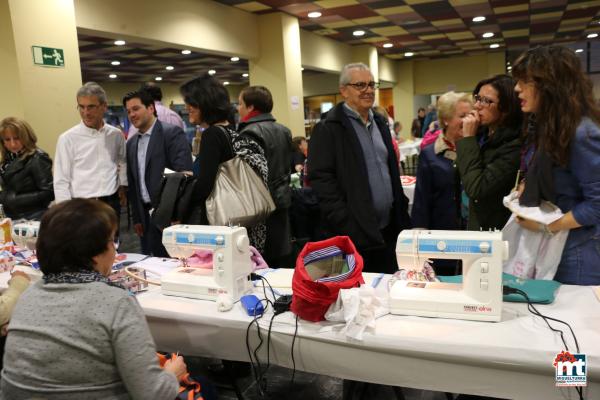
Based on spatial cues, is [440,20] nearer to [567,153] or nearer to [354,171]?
[354,171]

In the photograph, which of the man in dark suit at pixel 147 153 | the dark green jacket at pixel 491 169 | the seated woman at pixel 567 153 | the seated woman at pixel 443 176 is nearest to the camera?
the seated woman at pixel 567 153

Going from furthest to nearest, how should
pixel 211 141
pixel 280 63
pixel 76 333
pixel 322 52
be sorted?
pixel 322 52, pixel 280 63, pixel 211 141, pixel 76 333

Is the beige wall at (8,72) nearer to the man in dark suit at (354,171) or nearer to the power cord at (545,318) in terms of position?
the man in dark suit at (354,171)

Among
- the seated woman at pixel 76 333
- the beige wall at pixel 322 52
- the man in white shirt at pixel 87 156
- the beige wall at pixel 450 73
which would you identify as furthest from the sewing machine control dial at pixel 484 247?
the beige wall at pixel 450 73

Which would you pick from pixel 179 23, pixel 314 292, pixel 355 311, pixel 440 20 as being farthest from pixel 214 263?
pixel 440 20

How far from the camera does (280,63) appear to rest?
653 cm

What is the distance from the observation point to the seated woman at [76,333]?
112 centimetres

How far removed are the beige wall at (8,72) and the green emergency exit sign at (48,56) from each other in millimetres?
135

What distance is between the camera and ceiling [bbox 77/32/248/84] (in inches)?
312

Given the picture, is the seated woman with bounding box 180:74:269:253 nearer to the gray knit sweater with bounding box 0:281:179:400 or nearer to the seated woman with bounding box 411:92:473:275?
the seated woman with bounding box 411:92:473:275

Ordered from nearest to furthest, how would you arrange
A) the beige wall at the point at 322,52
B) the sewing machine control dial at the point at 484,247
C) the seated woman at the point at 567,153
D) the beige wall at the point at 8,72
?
1. the sewing machine control dial at the point at 484,247
2. the seated woman at the point at 567,153
3. the beige wall at the point at 8,72
4. the beige wall at the point at 322,52

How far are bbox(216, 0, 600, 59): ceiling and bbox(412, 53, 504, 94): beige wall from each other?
2072mm

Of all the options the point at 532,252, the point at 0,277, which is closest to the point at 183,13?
the point at 0,277

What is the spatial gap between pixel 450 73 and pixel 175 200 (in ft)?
42.7
